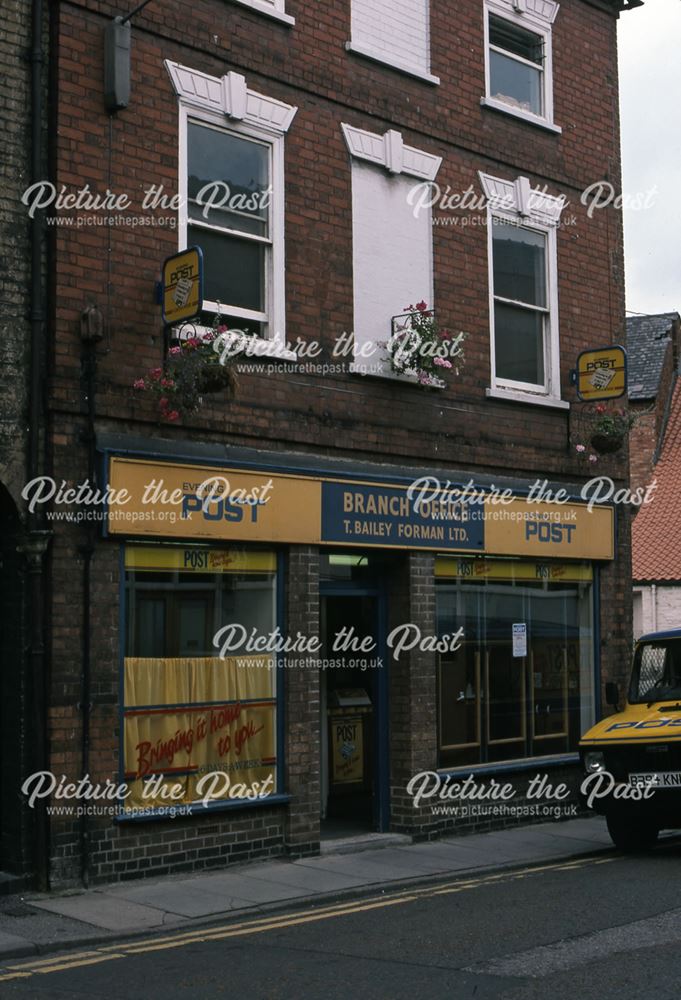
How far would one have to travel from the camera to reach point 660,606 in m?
28.4

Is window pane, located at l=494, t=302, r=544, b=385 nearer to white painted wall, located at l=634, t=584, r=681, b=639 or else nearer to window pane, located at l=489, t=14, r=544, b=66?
window pane, located at l=489, t=14, r=544, b=66

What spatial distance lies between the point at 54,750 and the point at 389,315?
5945 millimetres

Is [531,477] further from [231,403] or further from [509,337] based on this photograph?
[231,403]

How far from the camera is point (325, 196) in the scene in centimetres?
1316

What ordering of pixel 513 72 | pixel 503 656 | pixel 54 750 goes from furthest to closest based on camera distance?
pixel 513 72 → pixel 503 656 → pixel 54 750

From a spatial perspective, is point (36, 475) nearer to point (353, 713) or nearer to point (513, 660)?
point (353, 713)

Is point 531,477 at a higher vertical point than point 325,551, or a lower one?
higher

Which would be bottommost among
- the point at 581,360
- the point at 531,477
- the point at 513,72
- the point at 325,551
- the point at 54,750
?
the point at 54,750

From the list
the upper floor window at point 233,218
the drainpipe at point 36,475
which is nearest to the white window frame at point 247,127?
the upper floor window at point 233,218

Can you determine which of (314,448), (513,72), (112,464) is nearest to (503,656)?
(314,448)

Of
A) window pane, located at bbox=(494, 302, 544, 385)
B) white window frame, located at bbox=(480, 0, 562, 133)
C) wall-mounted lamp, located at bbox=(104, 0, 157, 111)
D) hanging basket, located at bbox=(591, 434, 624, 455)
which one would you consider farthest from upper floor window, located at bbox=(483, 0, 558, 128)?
wall-mounted lamp, located at bbox=(104, 0, 157, 111)

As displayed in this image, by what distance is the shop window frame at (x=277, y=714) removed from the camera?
10.9 meters

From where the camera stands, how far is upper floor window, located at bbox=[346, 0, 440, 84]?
543 inches

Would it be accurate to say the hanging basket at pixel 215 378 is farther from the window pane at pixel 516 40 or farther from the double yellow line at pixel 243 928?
the window pane at pixel 516 40
